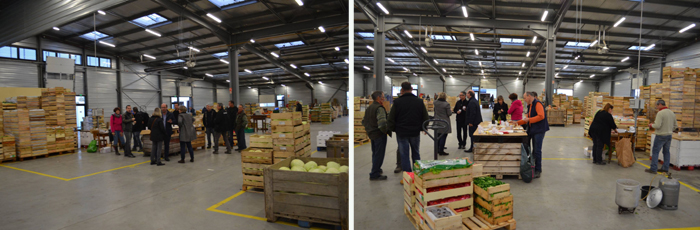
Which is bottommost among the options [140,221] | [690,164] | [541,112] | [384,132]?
[140,221]

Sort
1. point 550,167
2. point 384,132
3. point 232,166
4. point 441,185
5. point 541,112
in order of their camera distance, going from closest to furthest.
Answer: point 441,185, point 384,132, point 541,112, point 550,167, point 232,166

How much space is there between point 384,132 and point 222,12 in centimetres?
818

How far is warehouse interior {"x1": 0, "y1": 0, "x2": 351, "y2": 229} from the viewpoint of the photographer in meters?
4.21

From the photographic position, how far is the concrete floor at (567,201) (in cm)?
325

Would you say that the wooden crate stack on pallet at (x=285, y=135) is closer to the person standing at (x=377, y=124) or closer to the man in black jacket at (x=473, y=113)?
the person standing at (x=377, y=124)

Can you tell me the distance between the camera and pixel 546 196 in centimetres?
412

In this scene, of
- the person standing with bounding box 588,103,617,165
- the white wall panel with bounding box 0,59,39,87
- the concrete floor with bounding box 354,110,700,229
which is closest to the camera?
the concrete floor with bounding box 354,110,700,229

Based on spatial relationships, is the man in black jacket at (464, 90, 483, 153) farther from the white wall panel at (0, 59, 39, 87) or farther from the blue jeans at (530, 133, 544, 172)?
the white wall panel at (0, 59, 39, 87)

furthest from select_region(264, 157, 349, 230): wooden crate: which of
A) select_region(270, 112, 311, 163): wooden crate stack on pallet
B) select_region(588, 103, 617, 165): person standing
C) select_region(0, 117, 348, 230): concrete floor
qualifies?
select_region(588, 103, 617, 165): person standing

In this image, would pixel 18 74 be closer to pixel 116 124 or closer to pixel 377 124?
pixel 116 124

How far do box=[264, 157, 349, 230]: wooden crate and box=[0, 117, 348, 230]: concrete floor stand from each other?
254 millimetres

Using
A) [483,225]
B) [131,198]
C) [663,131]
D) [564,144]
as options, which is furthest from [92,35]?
[564,144]

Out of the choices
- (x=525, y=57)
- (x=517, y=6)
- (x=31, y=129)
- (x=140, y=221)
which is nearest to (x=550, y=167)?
(x=517, y=6)

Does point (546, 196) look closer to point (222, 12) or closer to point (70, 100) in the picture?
point (222, 12)
